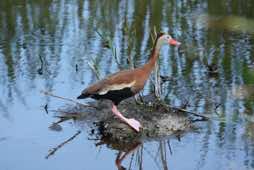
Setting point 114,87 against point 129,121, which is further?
point 129,121

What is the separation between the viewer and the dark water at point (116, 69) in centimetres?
536

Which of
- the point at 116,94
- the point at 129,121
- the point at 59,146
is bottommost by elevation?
the point at 59,146

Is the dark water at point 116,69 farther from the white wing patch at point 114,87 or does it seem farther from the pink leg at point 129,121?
the white wing patch at point 114,87

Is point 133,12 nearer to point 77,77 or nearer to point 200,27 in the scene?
point 200,27

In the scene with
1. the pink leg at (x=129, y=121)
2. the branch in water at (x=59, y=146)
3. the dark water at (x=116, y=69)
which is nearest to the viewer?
the dark water at (x=116, y=69)

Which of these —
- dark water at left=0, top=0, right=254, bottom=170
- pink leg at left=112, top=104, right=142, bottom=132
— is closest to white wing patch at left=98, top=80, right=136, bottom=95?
pink leg at left=112, top=104, right=142, bottom=132

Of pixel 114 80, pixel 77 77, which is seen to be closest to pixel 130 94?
pixel 114 80

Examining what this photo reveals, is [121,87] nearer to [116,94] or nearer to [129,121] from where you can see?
[116,94]

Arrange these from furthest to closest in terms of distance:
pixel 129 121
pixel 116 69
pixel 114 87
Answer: pixel 116 69 → pixel 129 121 → pixel 114 87

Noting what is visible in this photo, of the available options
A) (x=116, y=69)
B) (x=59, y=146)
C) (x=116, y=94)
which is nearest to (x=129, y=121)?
(x=116, y=94)

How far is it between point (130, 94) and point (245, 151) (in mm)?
1124

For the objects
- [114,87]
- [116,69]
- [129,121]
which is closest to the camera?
[114,87]

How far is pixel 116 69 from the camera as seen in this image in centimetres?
→ 796

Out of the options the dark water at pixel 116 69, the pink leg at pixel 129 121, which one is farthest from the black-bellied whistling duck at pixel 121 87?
the dark water at pixel 116 69
